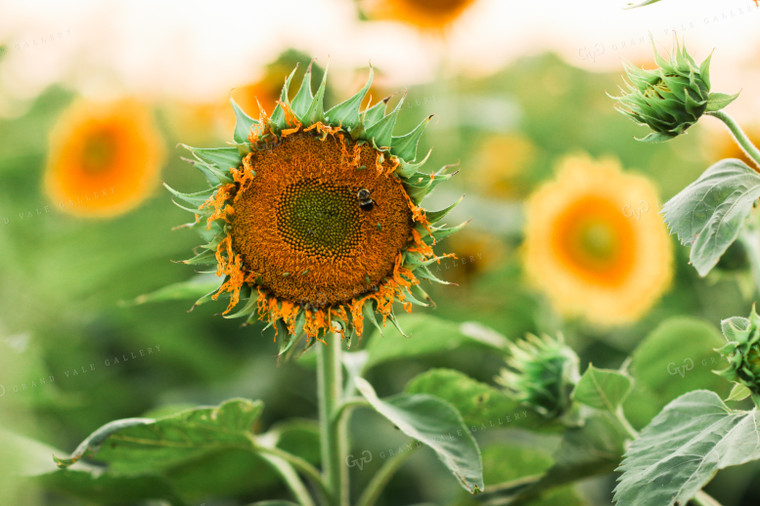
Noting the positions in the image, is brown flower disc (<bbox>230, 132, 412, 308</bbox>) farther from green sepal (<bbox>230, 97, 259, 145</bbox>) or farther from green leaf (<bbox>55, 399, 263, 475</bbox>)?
green leaf (<bbox>55, 399, 263, 475</bbox>)

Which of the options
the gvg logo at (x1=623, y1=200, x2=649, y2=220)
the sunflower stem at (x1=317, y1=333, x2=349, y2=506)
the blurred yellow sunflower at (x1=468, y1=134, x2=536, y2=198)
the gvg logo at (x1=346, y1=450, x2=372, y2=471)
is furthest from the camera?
the blurred yellow sunflower at (x1=468, y1=134, x2=536, y2=198)

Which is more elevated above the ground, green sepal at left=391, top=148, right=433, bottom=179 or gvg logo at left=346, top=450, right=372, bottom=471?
green sepal at left=391, top=148, right=433, bottom=179

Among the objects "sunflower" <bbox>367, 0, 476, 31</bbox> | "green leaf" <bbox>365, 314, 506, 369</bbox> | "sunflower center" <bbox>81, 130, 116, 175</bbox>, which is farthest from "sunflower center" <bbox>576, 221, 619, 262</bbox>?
"sunflower center" <bbox>81, 130, 116, 175</bbox>

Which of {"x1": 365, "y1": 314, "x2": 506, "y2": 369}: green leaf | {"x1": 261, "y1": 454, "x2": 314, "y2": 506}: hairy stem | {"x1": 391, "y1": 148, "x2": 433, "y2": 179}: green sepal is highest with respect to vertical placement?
{"x1": 391, "y1": 148, "x2": 433, "y2": 179}: green sepal

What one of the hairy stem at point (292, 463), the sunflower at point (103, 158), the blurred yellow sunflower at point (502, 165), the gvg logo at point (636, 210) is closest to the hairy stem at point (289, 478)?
the hairy stem at point (292, 463)

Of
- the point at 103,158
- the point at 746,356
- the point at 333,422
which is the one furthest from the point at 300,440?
the point at 103,158

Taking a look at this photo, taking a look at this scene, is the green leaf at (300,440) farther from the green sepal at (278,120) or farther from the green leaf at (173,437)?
the green sepal at (278,120)

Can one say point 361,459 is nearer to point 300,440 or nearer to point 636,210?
point 300,440

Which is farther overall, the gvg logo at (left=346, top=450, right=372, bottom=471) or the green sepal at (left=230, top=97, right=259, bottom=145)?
the gvg logo at (left=346, top=450, right=372, bottom=471)
